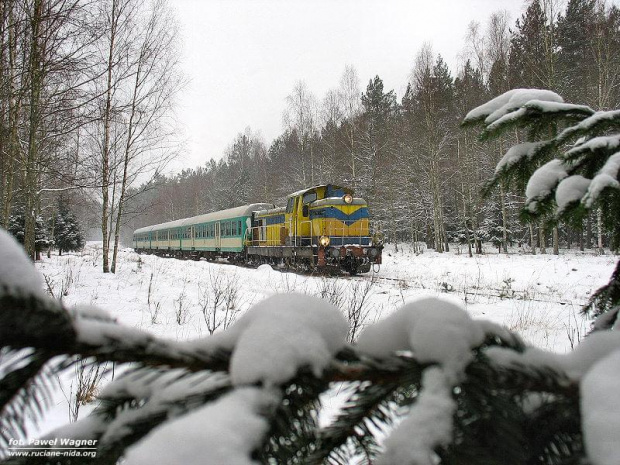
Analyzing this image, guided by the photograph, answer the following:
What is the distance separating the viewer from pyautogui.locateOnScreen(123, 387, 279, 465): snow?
329 millimetres

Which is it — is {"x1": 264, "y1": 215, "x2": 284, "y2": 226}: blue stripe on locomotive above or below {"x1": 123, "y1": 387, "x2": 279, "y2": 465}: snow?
above

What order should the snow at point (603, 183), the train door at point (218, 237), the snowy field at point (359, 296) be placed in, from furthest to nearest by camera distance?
the train door at point (218, 237) < the snowy field at point (359, 296) < the snow at point (603, 183)

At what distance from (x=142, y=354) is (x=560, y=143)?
133 centimetres

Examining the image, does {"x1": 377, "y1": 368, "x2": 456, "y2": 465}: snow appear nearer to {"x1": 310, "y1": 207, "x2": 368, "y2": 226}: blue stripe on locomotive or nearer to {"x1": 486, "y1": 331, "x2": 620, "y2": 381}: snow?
{"x1": 486, "y1": 331, "x2": 620, "y2": 381}: snow

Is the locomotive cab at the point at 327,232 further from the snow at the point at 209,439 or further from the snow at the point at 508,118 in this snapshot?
the snow at the point at 209,439

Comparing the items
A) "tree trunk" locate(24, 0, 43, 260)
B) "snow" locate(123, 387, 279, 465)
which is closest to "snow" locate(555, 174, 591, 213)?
"snow" locate(123, 387, 279, 465)

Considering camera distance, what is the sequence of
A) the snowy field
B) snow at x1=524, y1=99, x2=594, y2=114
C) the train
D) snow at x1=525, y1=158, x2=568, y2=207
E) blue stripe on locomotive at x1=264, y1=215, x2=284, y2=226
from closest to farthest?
snow at x1=525, y1=158, x2=568, y2=207
snow at x1=524, y1=99, x2=594, y2=114
the snowy field
the train
blue stripe on locomotive at x1=264, y1=215, x2=284, y2=226

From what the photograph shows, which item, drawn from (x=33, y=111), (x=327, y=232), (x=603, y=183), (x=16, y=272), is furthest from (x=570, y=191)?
(x=327, y=232)

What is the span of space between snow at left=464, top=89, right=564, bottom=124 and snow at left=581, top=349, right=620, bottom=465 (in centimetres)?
107

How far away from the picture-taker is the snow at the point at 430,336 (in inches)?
18.5

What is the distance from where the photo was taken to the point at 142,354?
0.46 m

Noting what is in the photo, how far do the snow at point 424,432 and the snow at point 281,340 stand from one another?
0.12 meters

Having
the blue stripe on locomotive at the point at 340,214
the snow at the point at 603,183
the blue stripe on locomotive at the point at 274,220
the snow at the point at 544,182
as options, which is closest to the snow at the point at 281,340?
the snow at the point at 603,183

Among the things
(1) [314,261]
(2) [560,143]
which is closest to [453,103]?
(1) [314,261]
